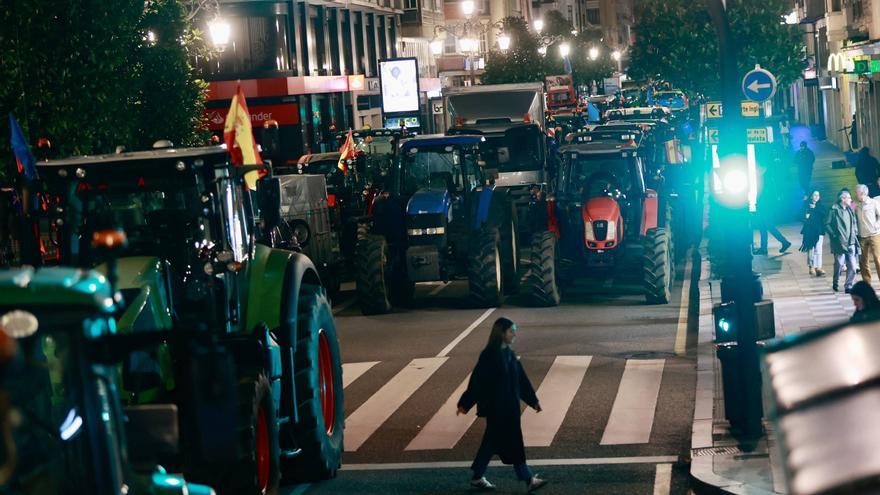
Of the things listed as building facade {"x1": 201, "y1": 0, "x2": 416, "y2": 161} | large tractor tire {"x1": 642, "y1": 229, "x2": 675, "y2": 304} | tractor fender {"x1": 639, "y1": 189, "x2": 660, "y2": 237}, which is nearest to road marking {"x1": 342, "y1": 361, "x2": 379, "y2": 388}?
large tractor tire {"x1": 642, "y1": 229, "x2": 675, "y2": 304}

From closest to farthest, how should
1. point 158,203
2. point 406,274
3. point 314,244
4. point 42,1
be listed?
point 158,203
point 42,1
point 406,274
point 314,244

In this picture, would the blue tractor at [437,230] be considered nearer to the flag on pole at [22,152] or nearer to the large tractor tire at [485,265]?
the large tractor tire at [485,265]

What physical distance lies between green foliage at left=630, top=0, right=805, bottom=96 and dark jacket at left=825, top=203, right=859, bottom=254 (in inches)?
1172

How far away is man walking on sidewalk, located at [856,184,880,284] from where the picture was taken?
80.6 ft

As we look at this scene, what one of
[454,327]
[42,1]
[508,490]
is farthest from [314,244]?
[508,490]

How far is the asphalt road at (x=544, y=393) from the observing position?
1402cm

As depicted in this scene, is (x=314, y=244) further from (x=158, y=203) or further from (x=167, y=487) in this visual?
(x=167, y=487)

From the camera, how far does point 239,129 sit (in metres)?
18.3

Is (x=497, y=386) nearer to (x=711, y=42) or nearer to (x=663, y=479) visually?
(x=663, y=479)

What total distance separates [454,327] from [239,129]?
6.72 m

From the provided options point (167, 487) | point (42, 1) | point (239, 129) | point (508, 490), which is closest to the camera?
point (167, 487)

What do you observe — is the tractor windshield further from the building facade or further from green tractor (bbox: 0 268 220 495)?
the building facade

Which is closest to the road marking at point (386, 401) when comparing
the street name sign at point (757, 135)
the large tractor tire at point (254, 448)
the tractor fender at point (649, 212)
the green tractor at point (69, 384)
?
the large tractor tire at point (254, 448)

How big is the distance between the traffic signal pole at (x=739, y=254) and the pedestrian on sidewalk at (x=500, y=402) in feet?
8.08
